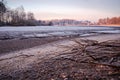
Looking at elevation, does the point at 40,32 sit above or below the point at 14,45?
above

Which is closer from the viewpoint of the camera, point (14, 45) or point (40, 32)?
point (14, 45)

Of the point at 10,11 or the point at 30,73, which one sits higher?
the point at 10,11

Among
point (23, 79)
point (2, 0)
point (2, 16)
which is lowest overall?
point (23, 79)

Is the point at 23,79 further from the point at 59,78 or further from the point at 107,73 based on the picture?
the point at 107,73

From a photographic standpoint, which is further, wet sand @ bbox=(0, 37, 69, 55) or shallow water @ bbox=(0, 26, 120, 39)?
shallow water @ bbox=(0, 26, 120, 39)

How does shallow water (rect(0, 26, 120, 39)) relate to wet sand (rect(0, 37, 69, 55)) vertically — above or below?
above

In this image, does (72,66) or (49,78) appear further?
(72,66)

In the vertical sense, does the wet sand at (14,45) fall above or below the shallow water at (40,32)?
below

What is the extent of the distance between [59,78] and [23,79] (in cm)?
90

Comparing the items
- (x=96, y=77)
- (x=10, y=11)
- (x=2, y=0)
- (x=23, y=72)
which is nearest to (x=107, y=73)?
(x=96, y=77)

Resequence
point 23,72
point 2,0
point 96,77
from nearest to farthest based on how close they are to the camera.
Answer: point 96,77, point 23,72, point 2,0

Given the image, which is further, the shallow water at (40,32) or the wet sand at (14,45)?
the shallow water at (40,32)

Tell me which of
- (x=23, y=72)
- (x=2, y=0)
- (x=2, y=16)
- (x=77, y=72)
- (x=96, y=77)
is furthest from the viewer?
(x=2, y=16)

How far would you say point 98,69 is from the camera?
4.30 metres
